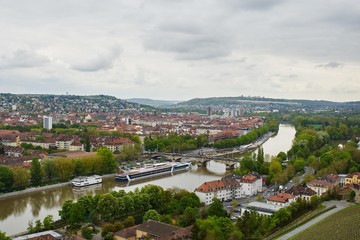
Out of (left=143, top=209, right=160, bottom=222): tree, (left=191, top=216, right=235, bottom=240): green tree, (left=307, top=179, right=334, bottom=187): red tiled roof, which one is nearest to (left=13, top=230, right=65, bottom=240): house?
(left=143, top=209, right=160, bottom=222): tree

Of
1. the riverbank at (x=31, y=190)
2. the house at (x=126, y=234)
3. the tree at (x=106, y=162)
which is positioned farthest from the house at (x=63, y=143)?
the house at (x=126, y=234)

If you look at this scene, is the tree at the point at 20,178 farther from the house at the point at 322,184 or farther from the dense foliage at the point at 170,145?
the dense foliage at the point at 170,145

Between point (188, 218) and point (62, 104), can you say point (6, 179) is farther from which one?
point (62, 104)

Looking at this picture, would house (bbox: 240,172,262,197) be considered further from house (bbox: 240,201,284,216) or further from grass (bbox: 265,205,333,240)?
grass (bbox: 265,205,333,240)

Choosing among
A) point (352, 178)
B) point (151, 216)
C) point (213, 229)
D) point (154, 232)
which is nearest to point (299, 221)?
point (213, 229)

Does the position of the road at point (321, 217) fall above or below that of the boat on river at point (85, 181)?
above
